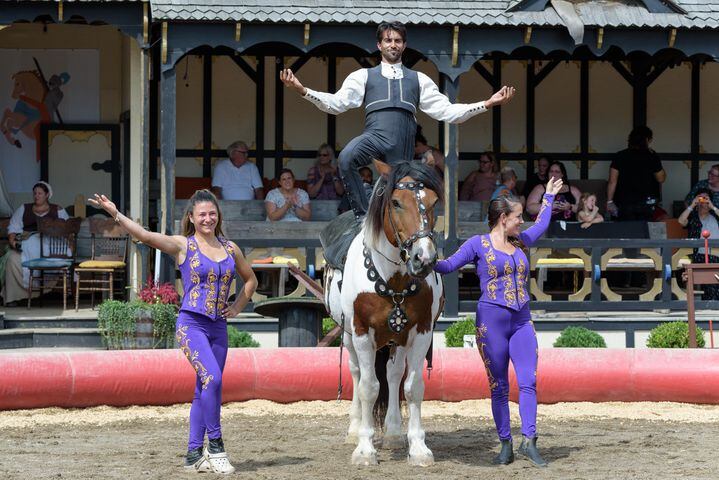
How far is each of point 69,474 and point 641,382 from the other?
5825 millimetres

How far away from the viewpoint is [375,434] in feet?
33.2

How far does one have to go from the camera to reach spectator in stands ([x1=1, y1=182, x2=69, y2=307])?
1714 cm

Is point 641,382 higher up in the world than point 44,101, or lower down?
lower down

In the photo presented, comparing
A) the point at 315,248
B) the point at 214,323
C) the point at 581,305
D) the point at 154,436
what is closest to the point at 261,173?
the point at 315,248

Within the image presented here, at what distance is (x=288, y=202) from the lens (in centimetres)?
1769

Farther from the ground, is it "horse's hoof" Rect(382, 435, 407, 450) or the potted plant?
the potted plant

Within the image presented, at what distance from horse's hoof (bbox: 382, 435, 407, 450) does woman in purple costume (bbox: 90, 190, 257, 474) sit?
1.50 meters

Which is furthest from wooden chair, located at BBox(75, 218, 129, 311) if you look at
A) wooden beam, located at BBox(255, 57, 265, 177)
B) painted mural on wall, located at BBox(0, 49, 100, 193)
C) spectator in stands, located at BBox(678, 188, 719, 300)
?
spectator in stands, located at BBox(678, 188, 719, 300)

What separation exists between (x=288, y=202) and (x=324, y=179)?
3.29 ft

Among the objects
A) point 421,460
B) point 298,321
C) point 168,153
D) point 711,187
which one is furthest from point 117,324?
point 711,187

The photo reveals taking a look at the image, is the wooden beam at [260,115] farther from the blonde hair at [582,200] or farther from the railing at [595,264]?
the blonde hair at [582,200]

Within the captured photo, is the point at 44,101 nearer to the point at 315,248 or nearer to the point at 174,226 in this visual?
the point at 174,226

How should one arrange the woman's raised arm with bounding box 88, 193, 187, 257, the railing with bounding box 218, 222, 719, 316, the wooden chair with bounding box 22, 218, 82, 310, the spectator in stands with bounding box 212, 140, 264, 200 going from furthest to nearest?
the spectator in stands with bounding box 212, 140, 264, 200
the wooden chair with bounding box 22, 218, 82, 310
the railing with bounding box 218, 222, 719, 316
the woman's raised arm with bounding box 88, 193, 187, 257

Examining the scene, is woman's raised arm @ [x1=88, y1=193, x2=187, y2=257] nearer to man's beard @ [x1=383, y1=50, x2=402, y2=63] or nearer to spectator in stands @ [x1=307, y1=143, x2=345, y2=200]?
man's beard @ [x1=383, y1=50, x2=402, y2=63]
